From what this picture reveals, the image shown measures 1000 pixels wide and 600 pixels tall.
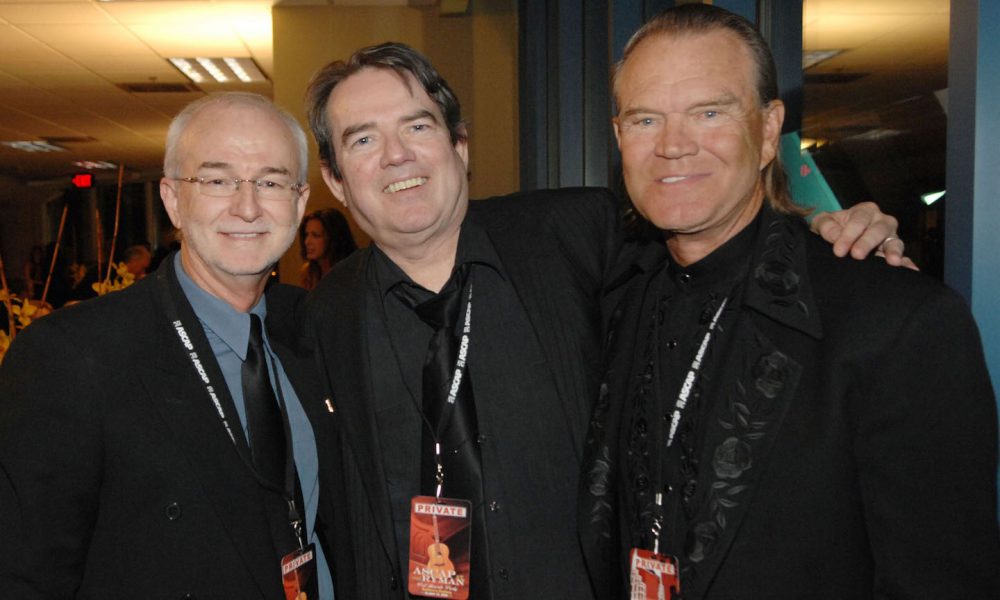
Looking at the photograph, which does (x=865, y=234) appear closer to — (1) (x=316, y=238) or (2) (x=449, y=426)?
(2) (x=449, y=426)

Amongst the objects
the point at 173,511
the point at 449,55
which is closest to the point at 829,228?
the point at 173,511

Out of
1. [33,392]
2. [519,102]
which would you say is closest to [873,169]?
[519,102]

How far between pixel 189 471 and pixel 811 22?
5.67 meters

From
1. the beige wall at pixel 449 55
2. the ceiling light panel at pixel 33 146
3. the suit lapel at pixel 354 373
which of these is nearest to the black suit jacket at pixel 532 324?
the suit lapel at pixel 354 373

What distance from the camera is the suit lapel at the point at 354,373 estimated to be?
6.22 feet

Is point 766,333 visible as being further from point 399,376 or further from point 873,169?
point 873,169

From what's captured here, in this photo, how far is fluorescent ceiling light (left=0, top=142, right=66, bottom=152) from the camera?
49.0ft

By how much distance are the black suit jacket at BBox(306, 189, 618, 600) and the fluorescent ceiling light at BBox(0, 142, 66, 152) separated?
15.4 m

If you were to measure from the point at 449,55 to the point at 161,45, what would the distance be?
11.5ft

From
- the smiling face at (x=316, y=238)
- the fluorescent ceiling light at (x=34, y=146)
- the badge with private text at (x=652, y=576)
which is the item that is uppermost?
the fluorescent ceiling light at (x=34, y=146)

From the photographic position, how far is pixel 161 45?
8516mm

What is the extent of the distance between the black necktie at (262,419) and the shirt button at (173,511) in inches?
6.8

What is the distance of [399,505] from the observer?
1917mm

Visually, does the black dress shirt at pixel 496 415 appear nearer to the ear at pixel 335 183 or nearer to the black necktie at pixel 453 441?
the black necktie at pixel 453 441
